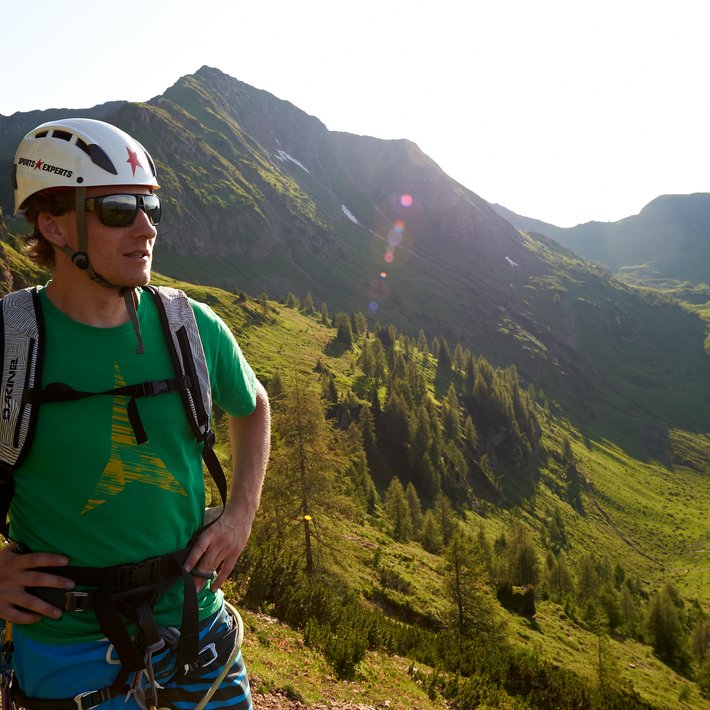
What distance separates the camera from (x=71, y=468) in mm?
2658

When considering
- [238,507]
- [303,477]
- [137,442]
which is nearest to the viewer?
[137,442]

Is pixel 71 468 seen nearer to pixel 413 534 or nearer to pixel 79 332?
pixel 79 332

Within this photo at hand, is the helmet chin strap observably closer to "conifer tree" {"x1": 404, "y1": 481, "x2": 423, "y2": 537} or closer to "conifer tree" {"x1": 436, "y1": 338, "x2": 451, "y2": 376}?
"conifer tree" {"x1": 404, "y1": 481, "x2": 423, "y2": 537}

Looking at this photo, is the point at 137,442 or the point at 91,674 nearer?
the point at 91,674

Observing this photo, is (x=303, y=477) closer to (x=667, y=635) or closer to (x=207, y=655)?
(x=207, y=655)

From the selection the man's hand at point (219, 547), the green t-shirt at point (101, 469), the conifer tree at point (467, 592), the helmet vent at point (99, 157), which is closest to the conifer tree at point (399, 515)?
the conifer tree at point (467, 592)

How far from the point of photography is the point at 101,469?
2715mm

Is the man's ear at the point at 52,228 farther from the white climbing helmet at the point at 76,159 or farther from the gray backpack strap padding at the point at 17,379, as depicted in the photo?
the gray backpack strap padding at the point at 17,379

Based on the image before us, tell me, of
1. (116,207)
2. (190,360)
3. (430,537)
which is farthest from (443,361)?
(116,207)

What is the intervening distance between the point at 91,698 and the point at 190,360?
6.28 feet

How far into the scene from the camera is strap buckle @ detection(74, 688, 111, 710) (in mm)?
2643

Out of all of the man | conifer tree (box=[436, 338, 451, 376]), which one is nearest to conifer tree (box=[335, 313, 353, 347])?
conifer tree (box=[436, 338, 451, 376])

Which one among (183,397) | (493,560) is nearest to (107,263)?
(183,397)

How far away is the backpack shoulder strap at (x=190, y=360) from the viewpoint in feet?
9.93
